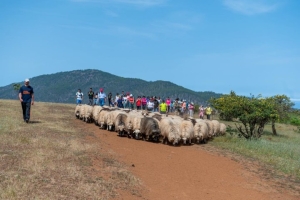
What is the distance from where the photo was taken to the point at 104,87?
17450 cm

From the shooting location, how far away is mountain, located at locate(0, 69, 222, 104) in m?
140

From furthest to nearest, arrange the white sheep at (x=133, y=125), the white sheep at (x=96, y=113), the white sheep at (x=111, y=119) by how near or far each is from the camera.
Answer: the white sheep at (x=96, y=113) → the white sheep at (x=111, y=119) → the white sheep at (x=133, y=125)

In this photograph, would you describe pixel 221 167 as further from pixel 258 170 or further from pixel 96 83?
pixel 96 83

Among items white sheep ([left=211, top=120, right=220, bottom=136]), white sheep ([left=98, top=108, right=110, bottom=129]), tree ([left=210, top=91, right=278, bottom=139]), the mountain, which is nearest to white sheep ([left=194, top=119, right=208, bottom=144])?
white sheep ([left=211, top=120, right=220, bottom=136])

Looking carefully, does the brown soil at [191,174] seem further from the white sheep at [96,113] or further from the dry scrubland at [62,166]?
the white sheep at [96,113]

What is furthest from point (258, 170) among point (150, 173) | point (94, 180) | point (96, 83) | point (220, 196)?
point (96, 83)

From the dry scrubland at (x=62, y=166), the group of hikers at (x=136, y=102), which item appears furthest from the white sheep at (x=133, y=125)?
the group of hikers at (x=136, y=102)

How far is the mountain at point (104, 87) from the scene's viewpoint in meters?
140

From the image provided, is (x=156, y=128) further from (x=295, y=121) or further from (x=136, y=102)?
(x=295, y=121)

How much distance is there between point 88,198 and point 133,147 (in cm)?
614

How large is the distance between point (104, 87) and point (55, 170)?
549ft

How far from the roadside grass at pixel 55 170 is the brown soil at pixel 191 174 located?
390 millimetres

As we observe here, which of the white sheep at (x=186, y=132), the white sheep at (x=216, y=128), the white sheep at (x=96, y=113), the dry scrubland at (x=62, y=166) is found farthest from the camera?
the white sheep at (x=216, y=128)

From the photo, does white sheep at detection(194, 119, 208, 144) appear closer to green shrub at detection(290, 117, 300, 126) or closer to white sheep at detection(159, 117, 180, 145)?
white sheep at detection(159, 117, 180, 145)
